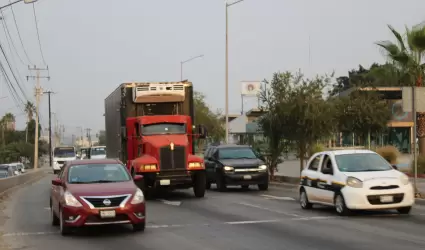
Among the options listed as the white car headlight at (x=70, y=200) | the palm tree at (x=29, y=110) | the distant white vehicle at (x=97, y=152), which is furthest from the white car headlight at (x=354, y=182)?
the palm tree at (x=29, y=110)

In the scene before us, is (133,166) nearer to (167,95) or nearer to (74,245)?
(167,95)

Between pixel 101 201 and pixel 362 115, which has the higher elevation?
pixel 362 115

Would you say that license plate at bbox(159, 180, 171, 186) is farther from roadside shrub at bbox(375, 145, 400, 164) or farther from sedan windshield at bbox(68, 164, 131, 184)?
roadside shrub at bbox(375, 145, 400, 164)

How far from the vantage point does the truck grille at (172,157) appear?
22328mm

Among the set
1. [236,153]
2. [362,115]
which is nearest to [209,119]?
[362,115]

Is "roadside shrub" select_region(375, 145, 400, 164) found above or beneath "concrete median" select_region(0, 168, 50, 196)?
above

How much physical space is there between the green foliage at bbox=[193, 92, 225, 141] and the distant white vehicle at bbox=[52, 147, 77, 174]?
2260 cm

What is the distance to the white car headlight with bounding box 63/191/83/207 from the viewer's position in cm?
1300

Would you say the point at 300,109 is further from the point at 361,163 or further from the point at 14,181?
the point at 14,181

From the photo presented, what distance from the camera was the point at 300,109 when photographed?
27.8 metres

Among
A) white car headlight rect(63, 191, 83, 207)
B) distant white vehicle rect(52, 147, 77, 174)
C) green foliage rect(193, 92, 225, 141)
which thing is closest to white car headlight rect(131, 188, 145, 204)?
white car headlight rect(63, 191, 83, 207)

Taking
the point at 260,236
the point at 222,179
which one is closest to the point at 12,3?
the point at 222,179

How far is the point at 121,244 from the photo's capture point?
40.2 feet

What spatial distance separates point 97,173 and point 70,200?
4.59 feet
